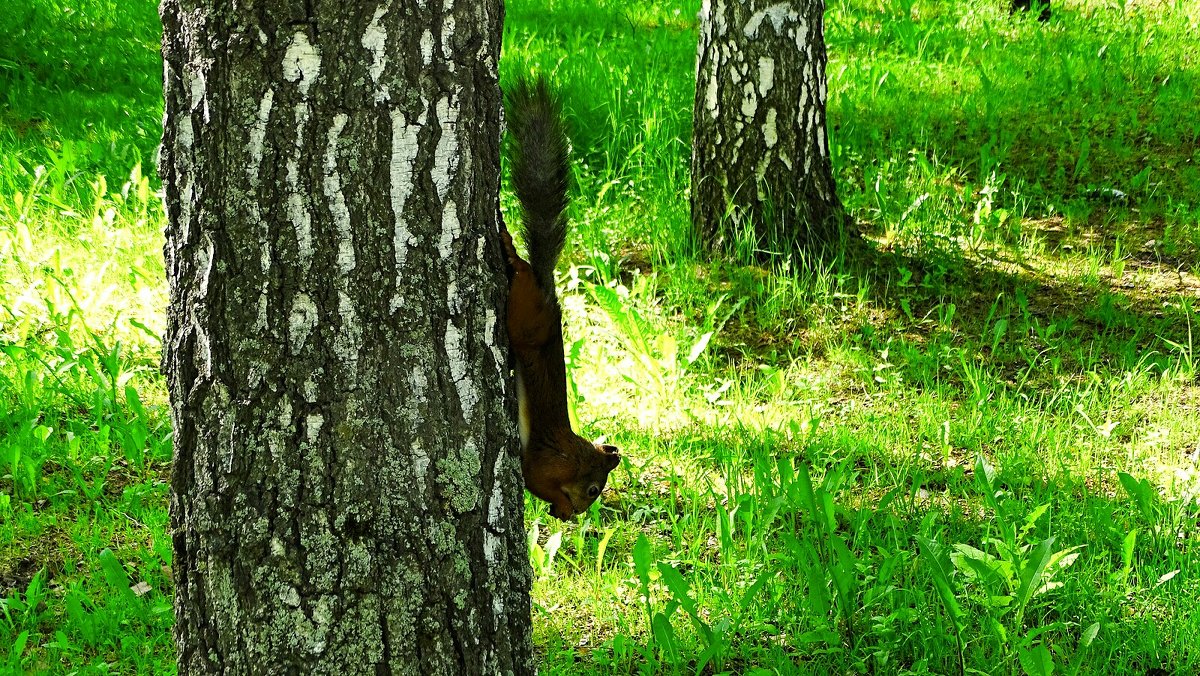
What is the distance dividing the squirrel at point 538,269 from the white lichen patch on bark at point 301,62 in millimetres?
430

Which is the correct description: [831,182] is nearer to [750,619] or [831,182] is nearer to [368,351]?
[750,619]

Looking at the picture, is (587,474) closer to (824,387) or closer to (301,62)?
(301,62)

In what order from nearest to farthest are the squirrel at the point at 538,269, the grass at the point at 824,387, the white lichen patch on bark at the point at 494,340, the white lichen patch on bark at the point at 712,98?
the white lichen patch on bark at the point at 494,340 < the squirrel at the point at 538,269 < the grass at the point at 824,387 < the white lichen patch on bark at the point at 712,98

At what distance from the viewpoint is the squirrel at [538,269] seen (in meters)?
1.97

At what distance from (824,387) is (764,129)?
3.88ft

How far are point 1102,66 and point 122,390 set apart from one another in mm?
5556

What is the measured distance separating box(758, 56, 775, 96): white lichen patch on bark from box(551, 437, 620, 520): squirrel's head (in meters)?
2.31

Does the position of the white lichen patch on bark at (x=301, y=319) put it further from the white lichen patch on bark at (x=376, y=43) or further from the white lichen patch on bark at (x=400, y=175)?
the white lichen patch on bark at (x=376, y=43)

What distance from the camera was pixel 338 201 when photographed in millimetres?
1655

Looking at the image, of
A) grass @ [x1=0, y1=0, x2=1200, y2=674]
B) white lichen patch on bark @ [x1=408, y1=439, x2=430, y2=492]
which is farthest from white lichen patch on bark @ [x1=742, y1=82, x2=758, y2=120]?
white lichen patch on bark @ [x1=408, y1=439, x2=430, y2=492]

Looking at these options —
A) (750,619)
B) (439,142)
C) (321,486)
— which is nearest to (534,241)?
(439,142)

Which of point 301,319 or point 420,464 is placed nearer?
point 301,319

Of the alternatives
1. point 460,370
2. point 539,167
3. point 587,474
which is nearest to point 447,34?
point 539,167

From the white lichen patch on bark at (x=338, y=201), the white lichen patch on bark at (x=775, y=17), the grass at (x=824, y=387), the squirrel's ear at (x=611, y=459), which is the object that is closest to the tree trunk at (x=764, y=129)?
the white lichen patch on bark at (x=775, y=17)
